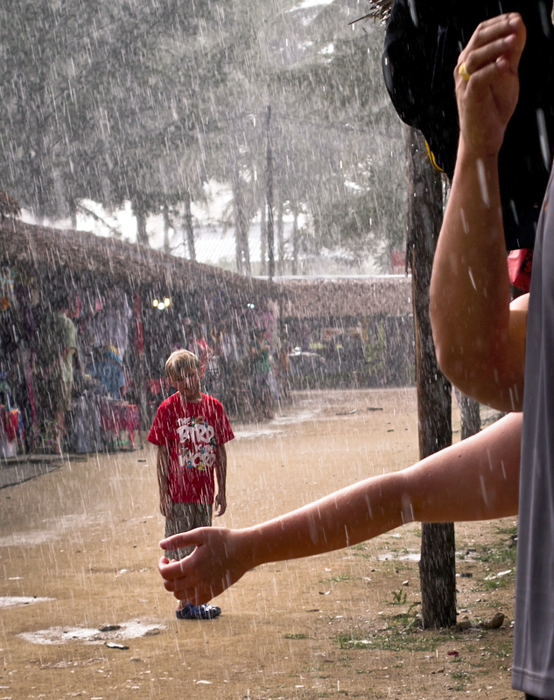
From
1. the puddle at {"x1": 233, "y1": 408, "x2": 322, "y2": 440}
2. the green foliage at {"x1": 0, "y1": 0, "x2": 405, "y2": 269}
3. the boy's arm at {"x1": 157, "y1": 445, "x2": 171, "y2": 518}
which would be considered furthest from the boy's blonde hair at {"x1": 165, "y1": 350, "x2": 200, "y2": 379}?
the green foliage at {"x1": 0, "y1": 0, "x2": 405, "y2": 269}

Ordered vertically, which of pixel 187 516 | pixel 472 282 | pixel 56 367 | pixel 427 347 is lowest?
pixel 187 516

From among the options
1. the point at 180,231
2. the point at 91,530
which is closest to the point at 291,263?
the point at 180,231

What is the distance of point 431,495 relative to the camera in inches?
45.4

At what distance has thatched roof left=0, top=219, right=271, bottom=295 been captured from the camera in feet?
40.6

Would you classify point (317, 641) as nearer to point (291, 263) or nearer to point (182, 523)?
point (182, 523)

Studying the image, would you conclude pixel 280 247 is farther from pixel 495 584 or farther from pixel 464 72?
pixel 464 72

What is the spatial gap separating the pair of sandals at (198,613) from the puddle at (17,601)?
114 cm

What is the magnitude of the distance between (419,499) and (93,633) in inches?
176

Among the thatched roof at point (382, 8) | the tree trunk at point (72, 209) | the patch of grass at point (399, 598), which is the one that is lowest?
the patch of grass at point (399, 598)

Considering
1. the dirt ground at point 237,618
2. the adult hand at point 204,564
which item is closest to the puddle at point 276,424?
the dirt ground at point 237,618

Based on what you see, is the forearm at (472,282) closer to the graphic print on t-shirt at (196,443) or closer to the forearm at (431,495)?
the forearm at (431,495)

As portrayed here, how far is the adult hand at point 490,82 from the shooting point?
0.90m

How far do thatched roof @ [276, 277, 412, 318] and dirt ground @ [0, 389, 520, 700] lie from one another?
60.3ft

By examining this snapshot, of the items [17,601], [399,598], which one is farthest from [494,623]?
[17,601]
